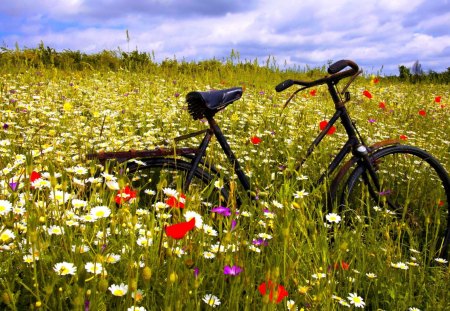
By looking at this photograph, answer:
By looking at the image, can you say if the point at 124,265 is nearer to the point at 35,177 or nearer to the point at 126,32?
the point at 35,177

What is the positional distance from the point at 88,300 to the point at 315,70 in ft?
56.0

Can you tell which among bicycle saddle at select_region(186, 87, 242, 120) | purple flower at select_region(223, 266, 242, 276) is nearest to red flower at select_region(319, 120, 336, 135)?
bicycle saddle at select_region(186, 87, 242, 120)

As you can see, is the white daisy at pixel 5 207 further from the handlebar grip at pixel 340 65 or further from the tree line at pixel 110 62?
the tree line at pixel 110 62

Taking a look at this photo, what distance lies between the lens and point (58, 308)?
A: 183 centimetres

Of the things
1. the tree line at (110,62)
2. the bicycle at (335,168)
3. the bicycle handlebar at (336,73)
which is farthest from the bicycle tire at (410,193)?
the tree line at (110,62)

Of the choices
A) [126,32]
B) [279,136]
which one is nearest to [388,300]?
[279,136]

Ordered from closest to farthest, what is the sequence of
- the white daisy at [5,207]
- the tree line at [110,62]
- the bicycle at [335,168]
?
the white daisy at [5,207] → the bicycle at [335,168] → the tree line at [110,62]

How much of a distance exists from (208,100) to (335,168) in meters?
1.64

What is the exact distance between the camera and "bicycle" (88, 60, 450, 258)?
3037 millimetres

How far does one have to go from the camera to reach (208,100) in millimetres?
3084

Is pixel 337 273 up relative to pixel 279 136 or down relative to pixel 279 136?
down

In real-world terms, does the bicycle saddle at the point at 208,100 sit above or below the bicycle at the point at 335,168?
above

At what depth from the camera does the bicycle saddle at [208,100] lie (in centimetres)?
308

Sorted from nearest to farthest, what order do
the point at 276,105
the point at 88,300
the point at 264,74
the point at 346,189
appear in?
the point at 88,300 → the point at 346,189 → the point at 276,105 → the point at 264,74
